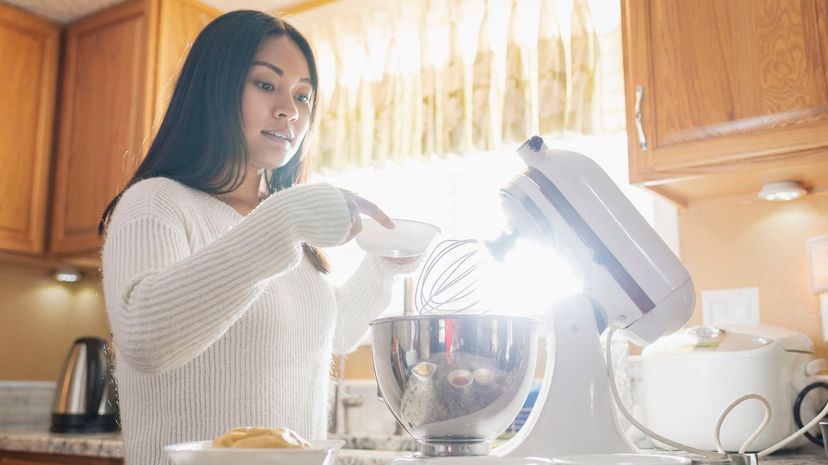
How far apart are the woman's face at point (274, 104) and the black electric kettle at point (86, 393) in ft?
4.64

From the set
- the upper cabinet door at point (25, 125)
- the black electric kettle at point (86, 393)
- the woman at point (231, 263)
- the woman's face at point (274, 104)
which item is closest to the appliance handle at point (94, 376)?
the black electric kettle at point (86, 393)

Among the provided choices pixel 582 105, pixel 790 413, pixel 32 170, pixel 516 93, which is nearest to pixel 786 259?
pixel 790 413

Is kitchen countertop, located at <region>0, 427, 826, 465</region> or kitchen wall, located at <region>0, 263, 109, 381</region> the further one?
kitchen wall, located at <region>0, 263, 109, 381</region>

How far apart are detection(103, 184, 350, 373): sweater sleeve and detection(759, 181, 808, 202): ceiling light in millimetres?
1248

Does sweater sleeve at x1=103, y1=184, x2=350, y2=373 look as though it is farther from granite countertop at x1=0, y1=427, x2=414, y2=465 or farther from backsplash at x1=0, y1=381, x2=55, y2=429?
backsplash at x1=0, y1=381, x2=55, y2=429

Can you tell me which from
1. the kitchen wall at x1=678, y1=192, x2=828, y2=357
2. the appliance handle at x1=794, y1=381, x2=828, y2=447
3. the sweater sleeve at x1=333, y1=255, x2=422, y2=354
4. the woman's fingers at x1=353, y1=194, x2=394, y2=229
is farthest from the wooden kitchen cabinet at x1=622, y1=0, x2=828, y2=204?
the woman's fingers at x1=353, y1=194, x2=394, y2=229

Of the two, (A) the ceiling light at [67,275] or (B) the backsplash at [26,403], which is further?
(A) the ceiling light at [67,275]

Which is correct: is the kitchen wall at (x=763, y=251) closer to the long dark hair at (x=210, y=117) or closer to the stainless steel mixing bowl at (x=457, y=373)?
the long dark hair at (x=210, y=117)

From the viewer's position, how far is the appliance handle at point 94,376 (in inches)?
92.4

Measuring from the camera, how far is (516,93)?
84.6 inches

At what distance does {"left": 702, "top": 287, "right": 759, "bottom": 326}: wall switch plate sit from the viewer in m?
1.81

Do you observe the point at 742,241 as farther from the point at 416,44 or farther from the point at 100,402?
the point at 100,402

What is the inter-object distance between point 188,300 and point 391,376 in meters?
0.26

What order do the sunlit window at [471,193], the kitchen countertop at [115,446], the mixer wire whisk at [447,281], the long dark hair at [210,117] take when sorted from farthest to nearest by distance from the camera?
the sunlit window at [471,193] → the kitchen countertop at [115,446] → the long dark hair at [210,117] → the mixer wire whisk at [447,281]
